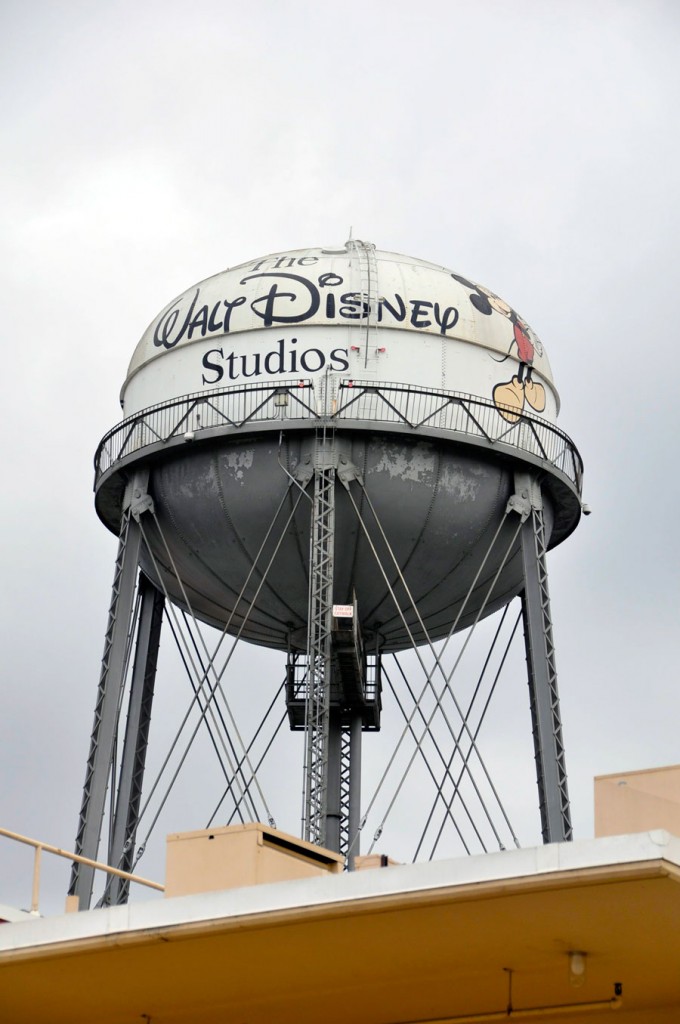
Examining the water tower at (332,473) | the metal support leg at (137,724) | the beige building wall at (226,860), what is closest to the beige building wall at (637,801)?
the beige building wall at (226,860)

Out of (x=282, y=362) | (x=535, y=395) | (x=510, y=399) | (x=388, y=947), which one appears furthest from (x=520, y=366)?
(x=388, y=947)

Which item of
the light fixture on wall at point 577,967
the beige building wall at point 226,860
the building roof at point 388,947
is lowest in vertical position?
the light fixture on wall at point 577,967

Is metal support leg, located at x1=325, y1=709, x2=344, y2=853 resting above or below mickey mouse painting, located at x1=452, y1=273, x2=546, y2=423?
below

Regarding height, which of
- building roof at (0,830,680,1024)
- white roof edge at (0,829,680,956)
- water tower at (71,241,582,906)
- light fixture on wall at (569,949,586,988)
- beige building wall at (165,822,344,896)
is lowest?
light fixture on wall at (569,949,586,988)

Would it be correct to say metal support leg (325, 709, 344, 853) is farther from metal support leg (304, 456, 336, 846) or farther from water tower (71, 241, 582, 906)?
metal support leg (304, 456, 336, 846)

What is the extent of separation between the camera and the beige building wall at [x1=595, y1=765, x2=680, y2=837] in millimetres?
14891

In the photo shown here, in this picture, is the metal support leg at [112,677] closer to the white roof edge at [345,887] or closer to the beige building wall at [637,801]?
the white roof edge at [345,887]

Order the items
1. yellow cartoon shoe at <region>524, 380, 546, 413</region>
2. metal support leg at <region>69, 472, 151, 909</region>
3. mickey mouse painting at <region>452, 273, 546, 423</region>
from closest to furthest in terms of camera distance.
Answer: metal support leg at <region>69, 472, 151, 909</region>
mickey mouse painting at <region>452, 273, 546, 423</region>
yellow cartoon shoe at <region>524, 380, 546, 413</region>

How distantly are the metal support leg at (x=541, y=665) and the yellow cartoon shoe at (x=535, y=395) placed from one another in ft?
4.33

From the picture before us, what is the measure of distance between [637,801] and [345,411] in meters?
13.3

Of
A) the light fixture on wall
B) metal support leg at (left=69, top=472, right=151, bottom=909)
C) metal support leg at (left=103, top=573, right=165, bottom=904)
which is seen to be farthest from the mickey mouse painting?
the light fixture on wall

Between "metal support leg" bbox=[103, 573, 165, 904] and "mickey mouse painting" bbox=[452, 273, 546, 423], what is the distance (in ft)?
23.2

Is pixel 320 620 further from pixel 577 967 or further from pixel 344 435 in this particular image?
Answer: pixel 577 967

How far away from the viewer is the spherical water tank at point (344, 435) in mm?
27766
